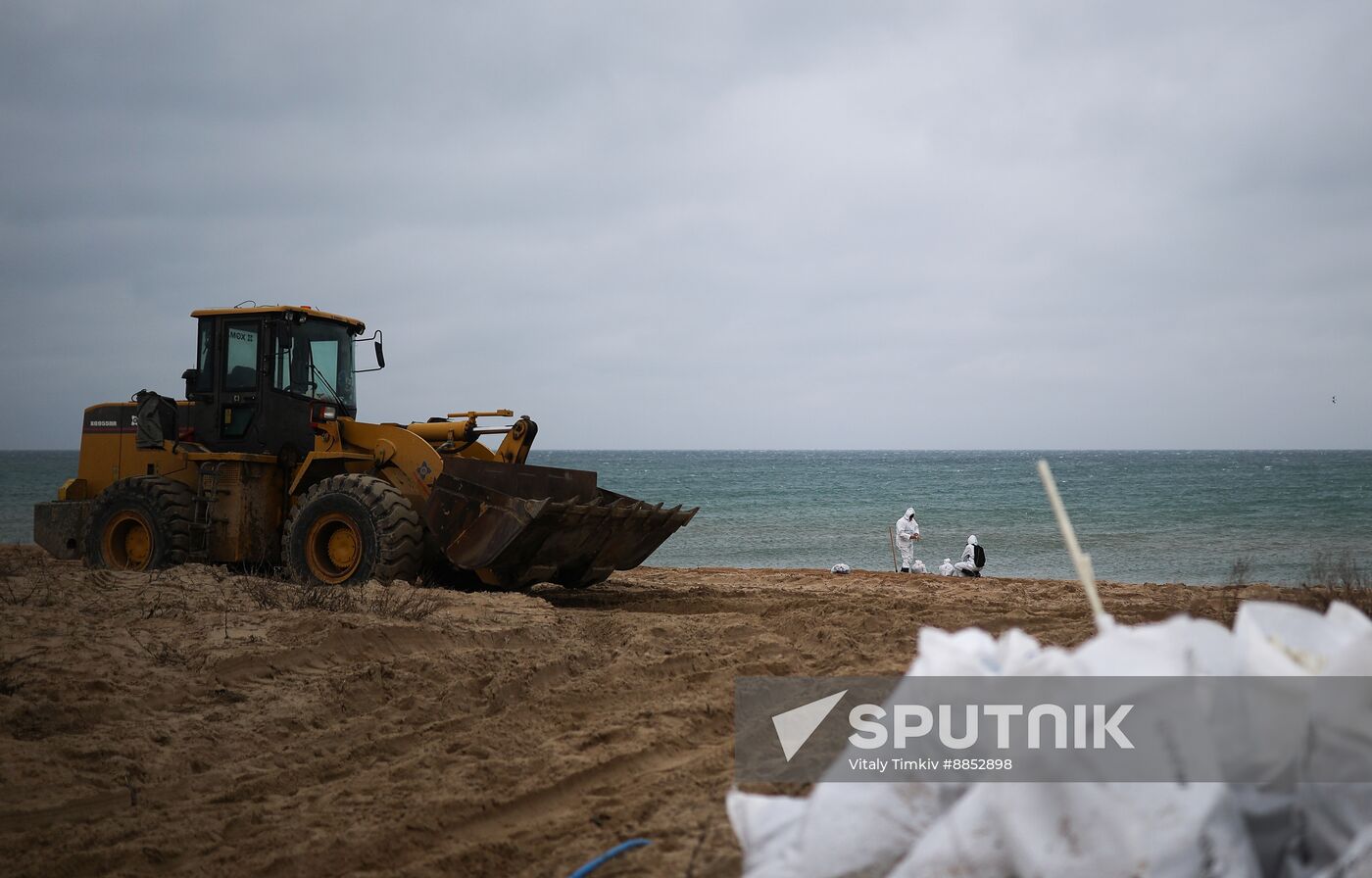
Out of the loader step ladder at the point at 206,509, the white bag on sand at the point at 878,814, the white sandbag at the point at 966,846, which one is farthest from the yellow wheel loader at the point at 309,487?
the white sandbag at the point at 966,846

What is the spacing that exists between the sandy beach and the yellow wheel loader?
2.41 feet

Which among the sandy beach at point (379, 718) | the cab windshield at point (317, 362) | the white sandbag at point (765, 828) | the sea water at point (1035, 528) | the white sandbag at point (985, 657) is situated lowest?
the sea water at point (1035, 528)

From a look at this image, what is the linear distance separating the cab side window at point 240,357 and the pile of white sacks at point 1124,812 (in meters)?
9.96

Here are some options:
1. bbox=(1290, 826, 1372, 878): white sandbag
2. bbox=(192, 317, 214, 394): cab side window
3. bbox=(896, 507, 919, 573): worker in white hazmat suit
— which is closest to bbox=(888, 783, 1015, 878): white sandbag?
bbox=(1290, 826, 1372, 878): white sandbag

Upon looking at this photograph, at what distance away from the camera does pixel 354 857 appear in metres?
3.60

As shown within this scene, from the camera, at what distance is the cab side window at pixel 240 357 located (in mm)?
10727

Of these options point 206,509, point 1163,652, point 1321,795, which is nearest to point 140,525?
point 206,509

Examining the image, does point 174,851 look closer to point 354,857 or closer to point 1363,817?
point 354,857

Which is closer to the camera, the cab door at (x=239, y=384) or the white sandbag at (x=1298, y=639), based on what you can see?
the white sandbag at (x=1298, y=639)

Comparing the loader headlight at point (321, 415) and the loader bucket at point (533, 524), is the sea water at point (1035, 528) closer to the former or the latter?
the loader bucket at point (533, 524)

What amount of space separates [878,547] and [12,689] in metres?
18.0

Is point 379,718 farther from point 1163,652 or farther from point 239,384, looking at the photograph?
point 239,384

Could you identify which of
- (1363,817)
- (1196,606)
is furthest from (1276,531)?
(1363,817)

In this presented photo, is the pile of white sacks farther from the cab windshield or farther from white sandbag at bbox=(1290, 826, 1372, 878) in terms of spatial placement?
the cab windshield
